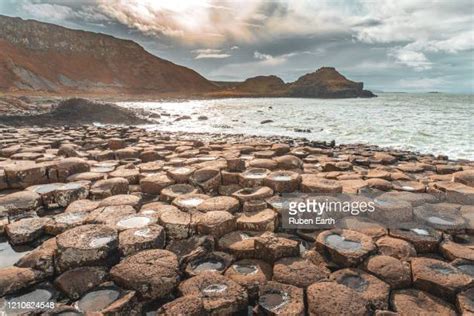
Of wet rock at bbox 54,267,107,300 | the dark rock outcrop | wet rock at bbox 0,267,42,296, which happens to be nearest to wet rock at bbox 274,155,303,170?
wet rock at bbox 54,267,107,300

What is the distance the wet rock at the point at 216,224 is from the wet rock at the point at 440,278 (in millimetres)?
2155

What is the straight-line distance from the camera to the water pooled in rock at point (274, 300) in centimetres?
287

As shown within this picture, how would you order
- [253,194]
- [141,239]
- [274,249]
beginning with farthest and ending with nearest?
[253,194]
[141,239]
[274,249]

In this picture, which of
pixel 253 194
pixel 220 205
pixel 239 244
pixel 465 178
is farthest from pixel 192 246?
pixel 465 178

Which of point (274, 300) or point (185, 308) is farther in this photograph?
point (274, 300)

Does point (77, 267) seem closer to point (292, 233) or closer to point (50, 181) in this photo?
point (292, 233)

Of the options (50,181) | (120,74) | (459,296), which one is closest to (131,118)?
(50,181)

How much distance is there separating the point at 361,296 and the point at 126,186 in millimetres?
4325

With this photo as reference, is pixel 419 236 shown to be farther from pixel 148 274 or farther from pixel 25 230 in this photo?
pixel 25 230

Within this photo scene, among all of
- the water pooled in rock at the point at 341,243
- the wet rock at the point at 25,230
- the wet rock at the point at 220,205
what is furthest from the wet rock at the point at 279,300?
the wet rock at the point at 25,230

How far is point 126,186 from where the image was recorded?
587 cm

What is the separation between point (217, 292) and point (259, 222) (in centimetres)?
150

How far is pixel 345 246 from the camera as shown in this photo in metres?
3.85

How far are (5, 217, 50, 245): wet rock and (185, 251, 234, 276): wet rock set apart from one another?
217 cm
